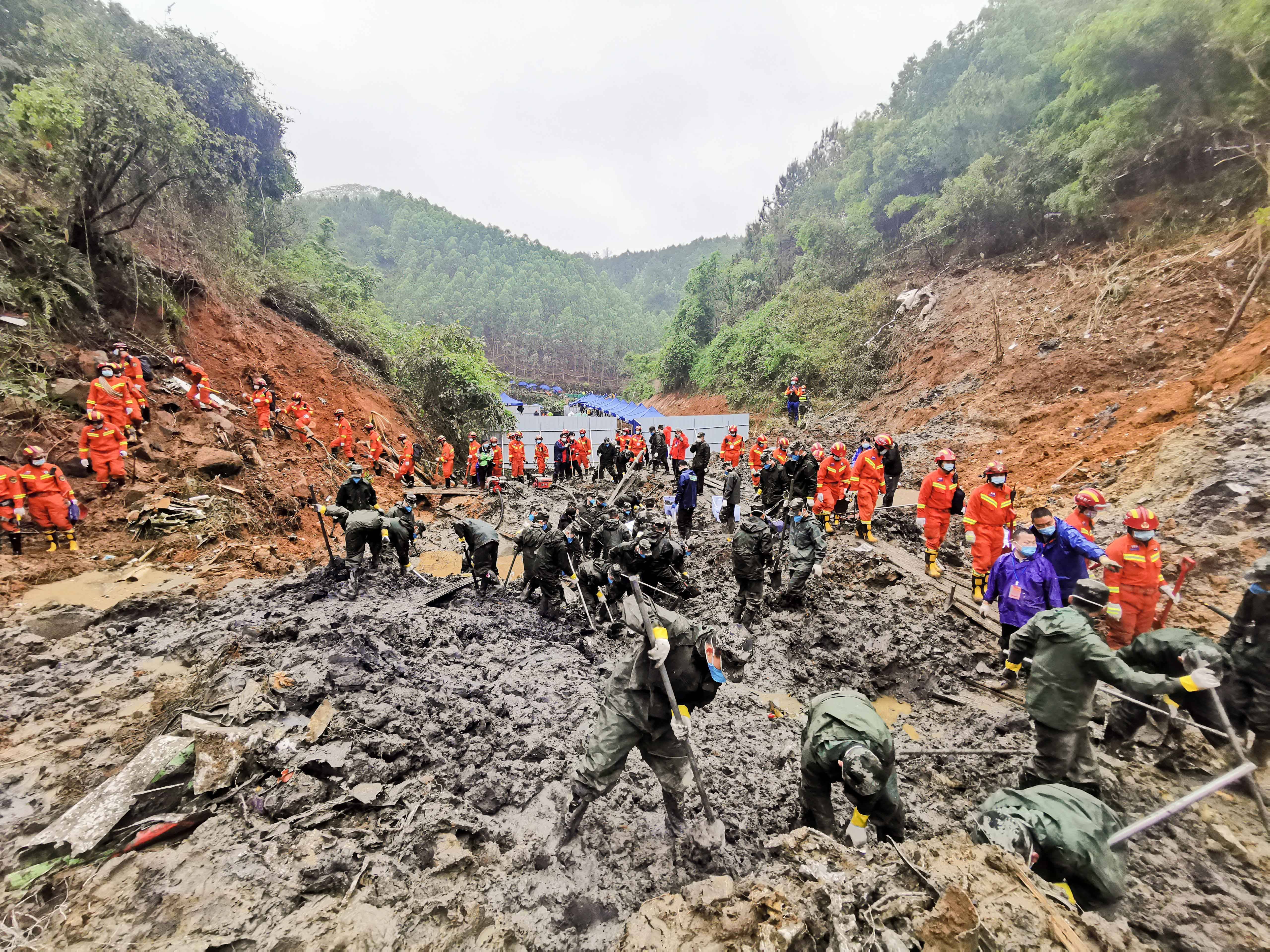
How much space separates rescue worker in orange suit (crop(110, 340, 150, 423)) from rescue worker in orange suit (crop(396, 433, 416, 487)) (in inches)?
215

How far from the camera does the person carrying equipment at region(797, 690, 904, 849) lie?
9.09ft

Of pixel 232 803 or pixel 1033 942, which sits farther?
pixel 232 803

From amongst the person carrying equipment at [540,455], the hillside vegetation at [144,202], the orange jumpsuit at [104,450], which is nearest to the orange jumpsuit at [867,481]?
the person carrying equipment at [540,455]

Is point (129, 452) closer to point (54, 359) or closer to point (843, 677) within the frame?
point (54, 359)

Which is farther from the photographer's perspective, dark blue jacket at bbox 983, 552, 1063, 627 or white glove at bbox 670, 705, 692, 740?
dark blue jacket at bbox 983, 552, 1063, 627

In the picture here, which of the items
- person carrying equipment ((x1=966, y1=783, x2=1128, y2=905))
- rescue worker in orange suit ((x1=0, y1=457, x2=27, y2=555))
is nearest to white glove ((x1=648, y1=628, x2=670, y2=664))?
person carrying equipment ((x1=966, y1=783, x2=1128, y2=905))

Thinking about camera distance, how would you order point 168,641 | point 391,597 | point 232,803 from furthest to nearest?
point 391,597 → point 168,641 → point 232,803

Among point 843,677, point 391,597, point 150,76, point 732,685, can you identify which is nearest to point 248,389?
point 150,76

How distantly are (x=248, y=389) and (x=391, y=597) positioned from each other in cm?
997

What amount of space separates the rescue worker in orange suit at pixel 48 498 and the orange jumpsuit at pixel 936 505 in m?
11.9

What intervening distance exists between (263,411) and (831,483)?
1318cm

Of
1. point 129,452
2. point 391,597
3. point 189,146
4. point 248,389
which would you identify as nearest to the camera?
point 391,597

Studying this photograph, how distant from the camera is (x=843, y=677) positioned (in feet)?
18.6

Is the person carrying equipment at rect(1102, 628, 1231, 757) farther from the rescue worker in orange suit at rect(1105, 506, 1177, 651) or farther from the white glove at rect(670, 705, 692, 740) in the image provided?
the white glove at rect(670, 705, 692, 740)
